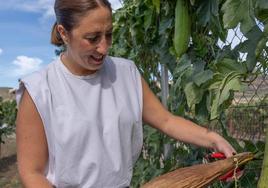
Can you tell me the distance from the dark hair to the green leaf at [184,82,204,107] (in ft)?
1.31

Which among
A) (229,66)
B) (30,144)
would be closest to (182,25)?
(229,66)

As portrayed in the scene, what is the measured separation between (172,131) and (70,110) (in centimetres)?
35

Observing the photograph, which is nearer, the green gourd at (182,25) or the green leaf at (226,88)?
the green leaf at (226,88)

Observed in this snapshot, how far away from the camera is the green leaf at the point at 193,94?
1769 mm

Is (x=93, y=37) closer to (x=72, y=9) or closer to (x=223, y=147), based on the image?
(x=72, y=9)

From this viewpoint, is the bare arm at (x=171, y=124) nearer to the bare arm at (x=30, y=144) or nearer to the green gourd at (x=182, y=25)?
the green gourd at (x=182, y=25)

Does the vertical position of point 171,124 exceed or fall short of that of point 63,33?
it falls short

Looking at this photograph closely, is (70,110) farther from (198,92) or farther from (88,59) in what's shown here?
(198,92)

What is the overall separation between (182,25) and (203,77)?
195 millimetres

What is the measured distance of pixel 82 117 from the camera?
5.22 feet

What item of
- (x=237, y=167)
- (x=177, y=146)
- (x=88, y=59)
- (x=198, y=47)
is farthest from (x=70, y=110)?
(x=177, y=146)

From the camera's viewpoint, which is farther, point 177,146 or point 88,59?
point 177,146

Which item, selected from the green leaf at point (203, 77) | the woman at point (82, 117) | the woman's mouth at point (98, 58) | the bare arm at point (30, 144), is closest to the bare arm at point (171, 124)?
the woman at point (82, 117)

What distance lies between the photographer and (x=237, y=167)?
1.37 meters
